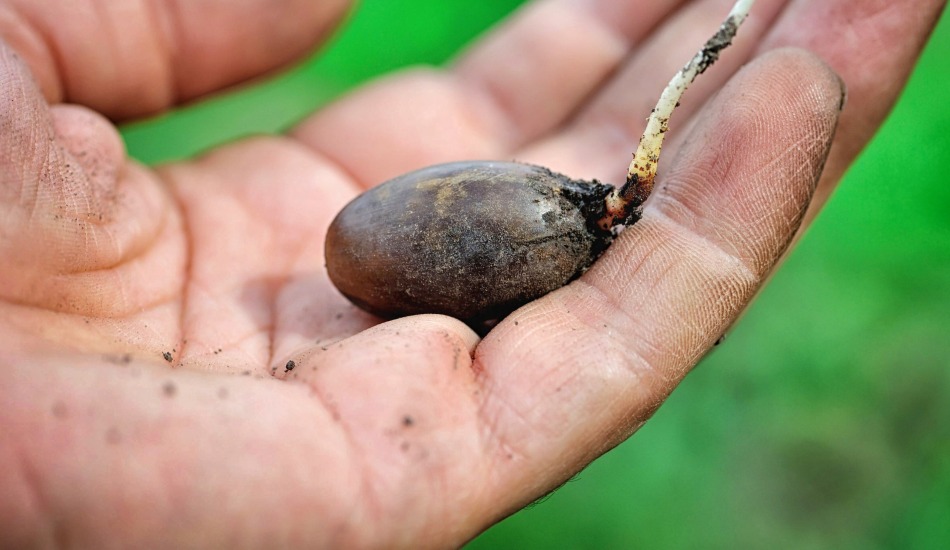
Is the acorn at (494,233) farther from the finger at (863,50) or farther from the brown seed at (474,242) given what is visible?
the finger at (863,50)

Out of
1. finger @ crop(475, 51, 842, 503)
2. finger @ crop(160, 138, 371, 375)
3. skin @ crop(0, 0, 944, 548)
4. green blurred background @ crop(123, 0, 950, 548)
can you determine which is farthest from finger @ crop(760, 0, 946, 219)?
finger @ crop(160, 138, 371, 375)

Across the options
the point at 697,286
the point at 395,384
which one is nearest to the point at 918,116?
the point at 697,286

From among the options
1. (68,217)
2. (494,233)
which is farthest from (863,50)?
(68,217)

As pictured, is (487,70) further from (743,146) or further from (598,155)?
(743,146)

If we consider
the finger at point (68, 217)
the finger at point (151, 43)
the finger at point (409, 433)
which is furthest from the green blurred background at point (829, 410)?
the finger at point (151, 43)

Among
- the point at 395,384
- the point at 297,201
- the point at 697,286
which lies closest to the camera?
the point at 395,384

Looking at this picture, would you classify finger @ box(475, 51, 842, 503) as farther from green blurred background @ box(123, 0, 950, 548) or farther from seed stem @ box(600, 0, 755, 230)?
green blurred background @ box(123, 0, 950, 548)

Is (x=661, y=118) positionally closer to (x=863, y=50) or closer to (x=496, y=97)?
(x=863, y=50)
